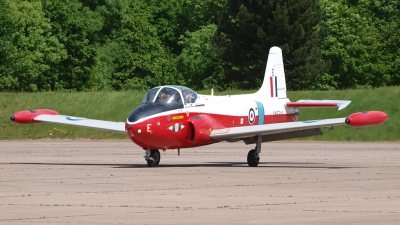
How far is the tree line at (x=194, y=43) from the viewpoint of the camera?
258 ft

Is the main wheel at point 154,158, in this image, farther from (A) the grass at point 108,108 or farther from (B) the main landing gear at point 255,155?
(A) the grass at point 108,108

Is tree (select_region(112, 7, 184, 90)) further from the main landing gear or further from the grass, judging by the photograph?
the main landing gear

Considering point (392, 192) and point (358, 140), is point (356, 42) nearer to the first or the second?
point (358, 140)

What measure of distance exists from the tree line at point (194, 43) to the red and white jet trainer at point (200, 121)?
154 feet

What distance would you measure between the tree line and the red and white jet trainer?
154 feet

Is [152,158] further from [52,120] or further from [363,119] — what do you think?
[363,119]

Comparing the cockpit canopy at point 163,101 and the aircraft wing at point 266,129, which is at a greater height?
the cockpit canopy at point 163,101

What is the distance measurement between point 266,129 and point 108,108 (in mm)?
31454

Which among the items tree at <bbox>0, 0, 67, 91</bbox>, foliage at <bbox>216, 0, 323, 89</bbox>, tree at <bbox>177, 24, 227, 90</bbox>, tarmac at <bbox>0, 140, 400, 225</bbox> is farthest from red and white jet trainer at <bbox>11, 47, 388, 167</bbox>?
tree at <bbox>177, 24, 227, 90</bbox>

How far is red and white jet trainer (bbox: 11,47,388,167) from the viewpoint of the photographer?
84.7ft

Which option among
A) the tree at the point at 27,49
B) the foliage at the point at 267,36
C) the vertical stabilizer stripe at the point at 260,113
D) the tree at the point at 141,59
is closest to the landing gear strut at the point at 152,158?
the vertical stabilizer stripe at the point at 260,113

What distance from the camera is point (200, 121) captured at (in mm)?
27359

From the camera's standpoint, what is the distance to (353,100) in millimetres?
55719

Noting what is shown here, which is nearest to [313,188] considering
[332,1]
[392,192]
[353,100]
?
[392,192]
